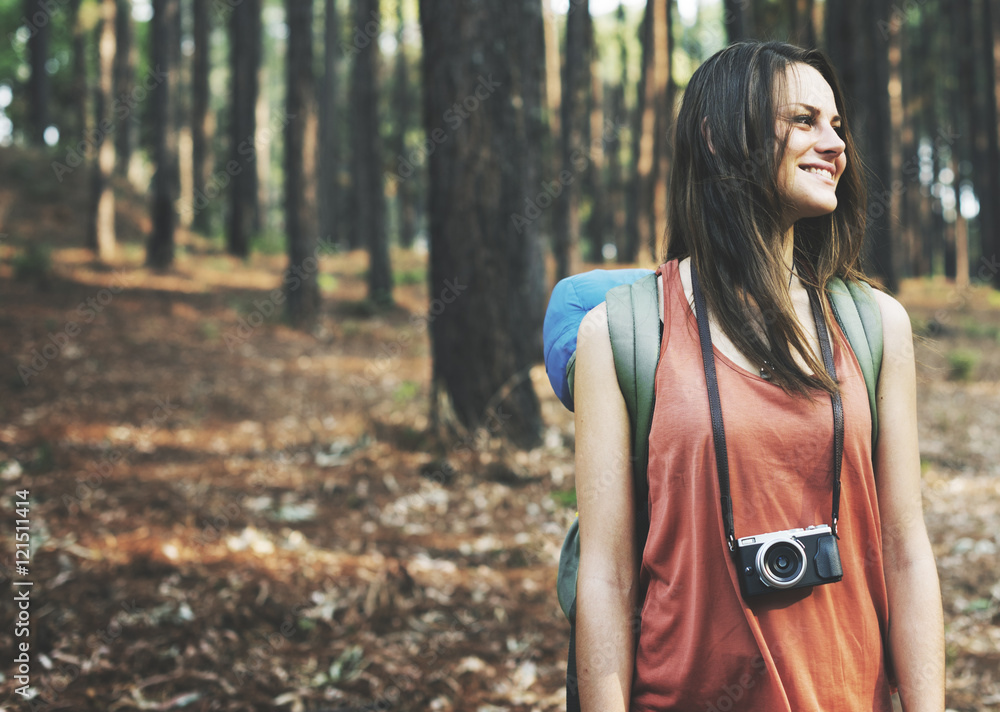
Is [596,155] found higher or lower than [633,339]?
higher

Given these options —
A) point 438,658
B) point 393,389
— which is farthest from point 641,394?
point 393,389

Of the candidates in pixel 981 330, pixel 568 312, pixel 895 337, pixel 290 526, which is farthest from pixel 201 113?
pixel 895 337

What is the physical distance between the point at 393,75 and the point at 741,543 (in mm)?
41246

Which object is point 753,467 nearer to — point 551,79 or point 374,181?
point 374,181

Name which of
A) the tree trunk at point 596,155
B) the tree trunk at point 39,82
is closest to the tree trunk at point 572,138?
the tree trunk at point 596,155

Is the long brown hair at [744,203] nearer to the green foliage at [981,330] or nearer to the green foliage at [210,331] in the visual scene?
the green foliage at [210,331]

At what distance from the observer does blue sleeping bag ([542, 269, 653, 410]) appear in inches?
67.6

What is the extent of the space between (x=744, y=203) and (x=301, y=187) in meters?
12.4

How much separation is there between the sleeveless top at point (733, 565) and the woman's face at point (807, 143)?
0.39m

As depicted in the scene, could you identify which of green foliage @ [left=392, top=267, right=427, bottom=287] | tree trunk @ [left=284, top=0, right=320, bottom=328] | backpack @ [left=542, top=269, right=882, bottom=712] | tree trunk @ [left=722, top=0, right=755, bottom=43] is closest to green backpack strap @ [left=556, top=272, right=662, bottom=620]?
backpack @ [left=542, top=269, right=882, bottom=712]

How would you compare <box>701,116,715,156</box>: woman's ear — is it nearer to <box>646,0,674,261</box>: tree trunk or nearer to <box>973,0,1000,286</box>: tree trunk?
<box>646,0,674,261</box>: tree trunk

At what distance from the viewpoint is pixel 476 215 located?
6.44m

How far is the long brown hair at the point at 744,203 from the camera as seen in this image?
1513 mm

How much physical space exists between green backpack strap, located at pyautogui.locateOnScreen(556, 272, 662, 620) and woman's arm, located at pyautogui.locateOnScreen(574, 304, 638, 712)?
2cm
